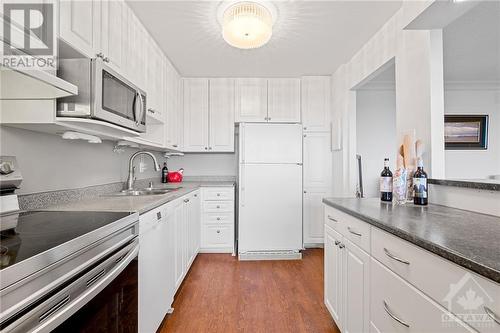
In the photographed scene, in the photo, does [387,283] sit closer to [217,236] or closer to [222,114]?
[217,236]

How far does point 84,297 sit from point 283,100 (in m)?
3.10

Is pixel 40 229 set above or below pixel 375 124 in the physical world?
below

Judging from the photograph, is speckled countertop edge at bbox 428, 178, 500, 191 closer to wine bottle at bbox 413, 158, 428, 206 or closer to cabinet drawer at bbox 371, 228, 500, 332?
wine bottle at bbox 413, 158, 428, 206

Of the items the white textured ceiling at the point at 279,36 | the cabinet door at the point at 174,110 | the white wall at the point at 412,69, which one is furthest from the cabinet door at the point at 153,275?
the white wall at the point at 412,69

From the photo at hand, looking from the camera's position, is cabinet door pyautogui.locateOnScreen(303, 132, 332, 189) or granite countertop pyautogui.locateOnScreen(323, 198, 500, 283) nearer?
granite countertop pyautogui.locateOnScreen(323, 198, 500, 283)

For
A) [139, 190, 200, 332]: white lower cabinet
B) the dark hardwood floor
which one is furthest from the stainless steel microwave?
the dark hardwood floor

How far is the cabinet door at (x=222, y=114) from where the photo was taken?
3355 millimetres

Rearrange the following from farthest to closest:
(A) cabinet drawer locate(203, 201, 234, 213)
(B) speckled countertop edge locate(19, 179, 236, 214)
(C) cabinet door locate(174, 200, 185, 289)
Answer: (A) cabinet drawer locate(203, 201, 234, 213)
(C) cabinet door locate(174, 200, 185, 289)
(B) speckled countertop edge locate(19, 179, 236, 214)

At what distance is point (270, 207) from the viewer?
3023 millimetres

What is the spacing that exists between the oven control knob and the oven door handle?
65 cm

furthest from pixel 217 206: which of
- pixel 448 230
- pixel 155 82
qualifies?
pixel 448 230

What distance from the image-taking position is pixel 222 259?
9.59 feet

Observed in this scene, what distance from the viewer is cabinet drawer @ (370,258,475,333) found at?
700mm

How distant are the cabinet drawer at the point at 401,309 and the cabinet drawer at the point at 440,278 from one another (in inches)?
1.1
